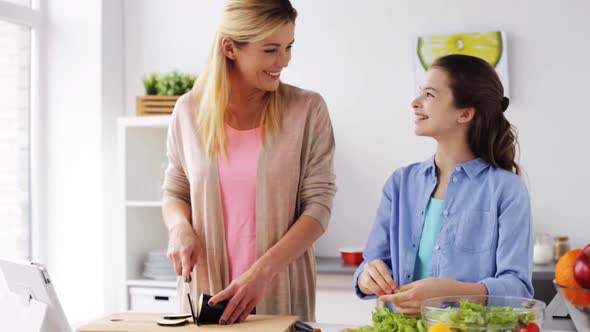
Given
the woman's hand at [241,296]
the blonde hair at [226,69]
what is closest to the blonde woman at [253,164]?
the blonde hair at [226,69]

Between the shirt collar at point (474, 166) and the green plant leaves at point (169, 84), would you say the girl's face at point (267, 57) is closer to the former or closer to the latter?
the shirt collar at point (474, 166)

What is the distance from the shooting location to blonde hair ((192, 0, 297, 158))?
1.75 m

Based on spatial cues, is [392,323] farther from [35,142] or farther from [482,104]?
[35,142]

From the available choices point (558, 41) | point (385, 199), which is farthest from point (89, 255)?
point (558, 41)

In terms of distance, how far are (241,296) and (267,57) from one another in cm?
61

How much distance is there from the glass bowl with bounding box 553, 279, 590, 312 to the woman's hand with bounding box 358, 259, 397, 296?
42 centimetres

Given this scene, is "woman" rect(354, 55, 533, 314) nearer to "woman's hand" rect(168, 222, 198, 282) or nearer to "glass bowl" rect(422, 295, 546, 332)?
"glass bowl" rect(422, 295, 546, 332)

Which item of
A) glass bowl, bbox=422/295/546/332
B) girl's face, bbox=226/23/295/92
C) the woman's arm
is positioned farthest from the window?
glass bowl, bbox=422/295/546/332

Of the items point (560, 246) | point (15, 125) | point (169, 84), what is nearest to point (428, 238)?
point (560, 246)

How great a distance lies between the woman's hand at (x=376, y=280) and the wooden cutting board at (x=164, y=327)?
0.20 meters

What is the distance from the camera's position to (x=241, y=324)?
1.54 m

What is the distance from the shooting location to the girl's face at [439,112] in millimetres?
1790

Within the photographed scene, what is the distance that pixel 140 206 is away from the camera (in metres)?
3.58

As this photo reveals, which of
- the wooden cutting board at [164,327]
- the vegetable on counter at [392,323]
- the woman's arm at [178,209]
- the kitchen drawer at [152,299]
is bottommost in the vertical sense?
the kitchen drawer at [152,299]
